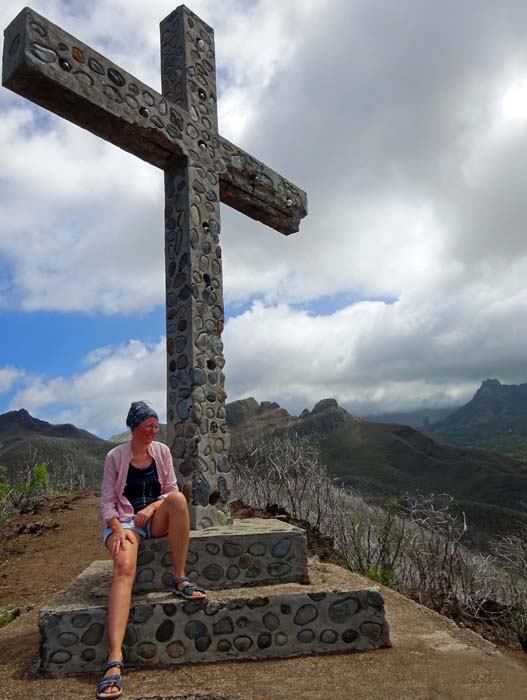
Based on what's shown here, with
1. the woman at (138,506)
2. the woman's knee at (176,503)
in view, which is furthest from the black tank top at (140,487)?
the woman's knee at (176,503)

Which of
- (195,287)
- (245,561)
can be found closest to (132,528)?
(245,561)

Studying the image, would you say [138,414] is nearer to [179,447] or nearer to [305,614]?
[179,447]

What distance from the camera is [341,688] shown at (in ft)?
9.39

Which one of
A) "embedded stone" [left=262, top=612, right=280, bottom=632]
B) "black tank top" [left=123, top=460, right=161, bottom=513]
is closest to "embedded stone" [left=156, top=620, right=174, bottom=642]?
"embedded stone" [left=262, top=612, right=280, bottom=632]

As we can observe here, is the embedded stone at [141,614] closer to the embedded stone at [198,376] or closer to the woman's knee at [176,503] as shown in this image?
the woman's knee at [176,503]

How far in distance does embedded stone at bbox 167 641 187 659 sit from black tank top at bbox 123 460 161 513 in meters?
0.80

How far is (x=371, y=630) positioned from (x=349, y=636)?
0.48 feet

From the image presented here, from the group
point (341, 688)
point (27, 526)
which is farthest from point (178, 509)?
point (27, 526)

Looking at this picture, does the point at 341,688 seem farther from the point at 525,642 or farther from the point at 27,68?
the point at 27,68

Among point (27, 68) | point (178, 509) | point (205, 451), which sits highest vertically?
point (27, 68)

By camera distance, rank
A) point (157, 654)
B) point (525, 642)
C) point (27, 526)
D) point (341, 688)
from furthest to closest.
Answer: point (27, 526) → point (525, 642) → point (157, 654) → point (341, 688)

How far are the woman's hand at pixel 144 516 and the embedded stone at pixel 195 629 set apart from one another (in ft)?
2.10

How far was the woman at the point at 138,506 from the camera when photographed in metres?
3.12

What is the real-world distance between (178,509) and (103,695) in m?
1.00
